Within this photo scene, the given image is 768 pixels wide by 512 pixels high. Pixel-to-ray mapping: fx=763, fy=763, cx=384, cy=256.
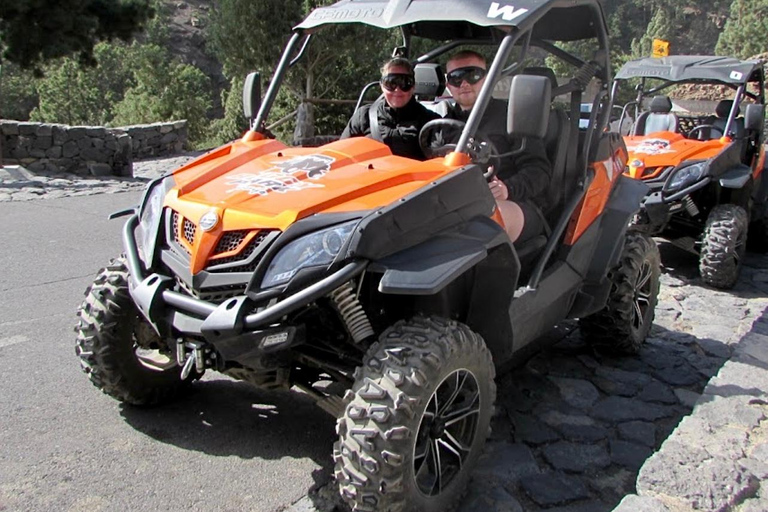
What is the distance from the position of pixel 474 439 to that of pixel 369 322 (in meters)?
0.64

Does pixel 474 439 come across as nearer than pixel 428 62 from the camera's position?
Yes

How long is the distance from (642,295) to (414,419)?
275 cm

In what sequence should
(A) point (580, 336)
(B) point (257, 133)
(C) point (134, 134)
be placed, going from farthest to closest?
1. (C) point (134, 134)
2. (A) point (580, 336)
3. (B) point (257, 133)

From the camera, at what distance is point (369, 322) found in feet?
9.89

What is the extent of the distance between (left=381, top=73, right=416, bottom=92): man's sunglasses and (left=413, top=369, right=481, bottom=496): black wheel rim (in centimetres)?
163

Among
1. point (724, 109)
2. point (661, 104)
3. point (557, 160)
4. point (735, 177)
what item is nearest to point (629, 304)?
point (557, 160)

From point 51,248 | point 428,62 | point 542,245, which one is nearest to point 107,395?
point 542,245

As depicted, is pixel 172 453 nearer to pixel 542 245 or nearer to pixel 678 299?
pixel 542 245

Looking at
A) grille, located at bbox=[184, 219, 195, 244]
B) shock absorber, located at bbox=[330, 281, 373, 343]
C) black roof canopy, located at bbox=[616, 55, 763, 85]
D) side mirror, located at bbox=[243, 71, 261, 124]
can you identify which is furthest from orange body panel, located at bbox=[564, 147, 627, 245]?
black roof canopy, located at bbox=[616, 55, 763, 85]

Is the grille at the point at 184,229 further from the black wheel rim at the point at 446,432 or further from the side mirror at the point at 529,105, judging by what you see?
the side mirror at the point at 529,105

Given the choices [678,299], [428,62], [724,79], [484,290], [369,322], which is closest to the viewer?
[369,322]

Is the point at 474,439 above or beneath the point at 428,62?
beneath

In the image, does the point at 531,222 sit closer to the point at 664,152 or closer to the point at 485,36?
the point at 485,36

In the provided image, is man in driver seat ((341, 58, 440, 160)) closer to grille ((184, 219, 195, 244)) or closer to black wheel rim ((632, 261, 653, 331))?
grille ((184, 219, 195, 244))
